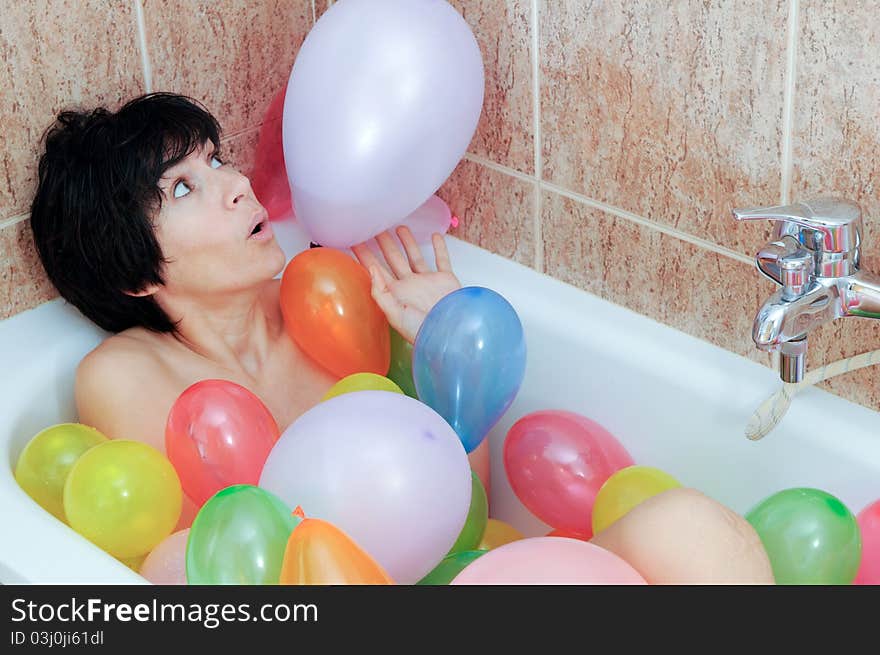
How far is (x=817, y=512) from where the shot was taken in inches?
52.2

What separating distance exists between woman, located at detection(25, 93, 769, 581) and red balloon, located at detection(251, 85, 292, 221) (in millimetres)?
207

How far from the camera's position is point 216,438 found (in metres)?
1.43

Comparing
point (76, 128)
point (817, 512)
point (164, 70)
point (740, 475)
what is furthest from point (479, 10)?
point (817, 512)

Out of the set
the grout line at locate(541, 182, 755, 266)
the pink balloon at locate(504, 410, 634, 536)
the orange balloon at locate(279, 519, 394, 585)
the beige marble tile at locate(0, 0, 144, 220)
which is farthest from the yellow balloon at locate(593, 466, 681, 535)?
the beige marble tile at locate(0, 0, 144, 220)

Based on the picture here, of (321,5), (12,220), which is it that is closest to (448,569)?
(12,220)

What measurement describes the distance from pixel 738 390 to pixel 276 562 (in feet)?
2.23

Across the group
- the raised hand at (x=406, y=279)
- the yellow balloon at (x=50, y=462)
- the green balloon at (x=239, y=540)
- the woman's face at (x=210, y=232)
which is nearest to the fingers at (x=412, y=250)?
the raised hand at (x=406, y=279)

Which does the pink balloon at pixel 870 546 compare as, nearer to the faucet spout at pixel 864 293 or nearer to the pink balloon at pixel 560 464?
the faucet spout at pixel 864 293

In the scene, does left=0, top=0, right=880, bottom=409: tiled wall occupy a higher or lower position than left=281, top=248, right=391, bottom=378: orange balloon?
higher

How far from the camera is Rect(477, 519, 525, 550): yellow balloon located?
1.72 meters

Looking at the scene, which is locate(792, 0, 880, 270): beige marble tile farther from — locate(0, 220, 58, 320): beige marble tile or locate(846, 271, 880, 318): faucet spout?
locate(0, 220, 58, 320): beige marble tile

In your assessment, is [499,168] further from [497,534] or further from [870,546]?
[870,546]

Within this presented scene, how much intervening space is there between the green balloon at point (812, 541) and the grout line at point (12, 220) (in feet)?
3.26

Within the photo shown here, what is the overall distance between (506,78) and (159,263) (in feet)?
1.71
